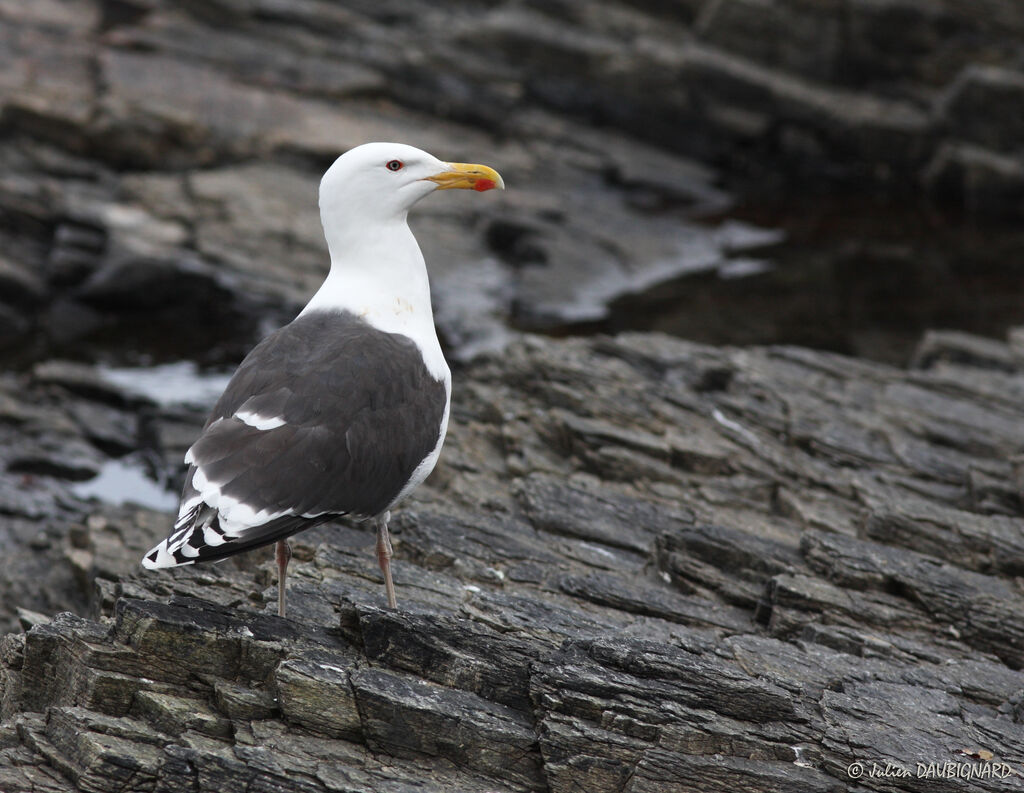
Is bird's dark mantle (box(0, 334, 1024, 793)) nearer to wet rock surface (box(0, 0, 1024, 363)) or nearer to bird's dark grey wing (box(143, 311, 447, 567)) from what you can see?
bird's dark grey wing (box(143, 311, 447, 567))

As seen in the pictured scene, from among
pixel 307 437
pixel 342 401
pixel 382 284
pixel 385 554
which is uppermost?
pixel 382 284

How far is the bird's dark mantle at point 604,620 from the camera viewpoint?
18.2ft

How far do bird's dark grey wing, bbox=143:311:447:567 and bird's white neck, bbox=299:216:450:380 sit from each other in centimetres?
10

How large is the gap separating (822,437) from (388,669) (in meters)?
5.18

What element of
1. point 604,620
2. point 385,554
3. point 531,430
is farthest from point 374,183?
point 531,430

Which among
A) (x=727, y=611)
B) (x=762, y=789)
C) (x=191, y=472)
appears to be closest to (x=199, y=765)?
(x=191, y=472)

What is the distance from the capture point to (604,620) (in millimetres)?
7125

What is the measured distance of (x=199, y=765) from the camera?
523 centimetres

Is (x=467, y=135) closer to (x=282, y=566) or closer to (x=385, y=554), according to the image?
(x=385, y=554)

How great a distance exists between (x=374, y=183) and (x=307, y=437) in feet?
5.75

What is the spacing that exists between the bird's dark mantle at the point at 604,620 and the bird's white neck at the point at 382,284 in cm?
148

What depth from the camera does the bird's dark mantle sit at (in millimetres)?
5555

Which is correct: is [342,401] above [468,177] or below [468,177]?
below

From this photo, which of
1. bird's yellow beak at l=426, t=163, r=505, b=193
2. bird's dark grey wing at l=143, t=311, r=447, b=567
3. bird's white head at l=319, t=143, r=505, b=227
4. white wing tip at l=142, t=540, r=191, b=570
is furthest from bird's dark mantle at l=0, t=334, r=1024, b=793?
bird's yellow beak at l=426, t=163, r=505, b=193
